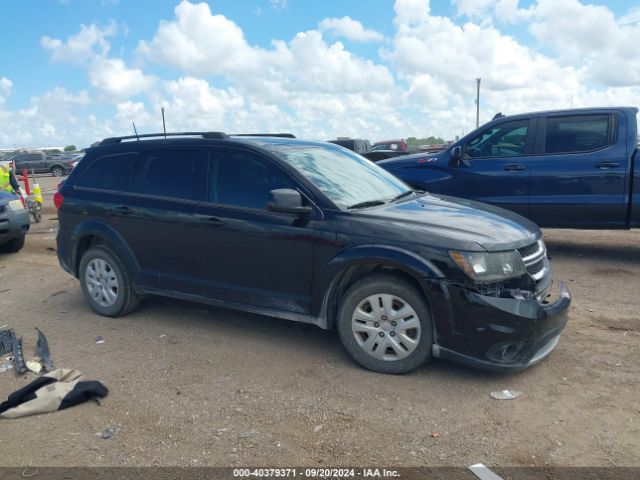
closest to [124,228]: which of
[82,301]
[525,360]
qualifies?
[82,301]

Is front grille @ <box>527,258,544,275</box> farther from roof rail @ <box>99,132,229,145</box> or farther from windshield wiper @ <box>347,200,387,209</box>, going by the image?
roof rail @ <box>99,132,229,145</box>

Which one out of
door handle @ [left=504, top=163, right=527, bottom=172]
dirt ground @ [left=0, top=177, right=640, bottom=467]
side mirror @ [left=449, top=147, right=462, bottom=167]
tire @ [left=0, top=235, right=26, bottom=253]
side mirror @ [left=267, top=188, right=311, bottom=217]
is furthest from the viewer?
tire @ [left=0, top=235, right=26, bottom=253]

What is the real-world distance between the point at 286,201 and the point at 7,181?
9.10 meters

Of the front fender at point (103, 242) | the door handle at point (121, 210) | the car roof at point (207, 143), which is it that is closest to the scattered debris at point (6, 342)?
the front fender at point (103, 242)

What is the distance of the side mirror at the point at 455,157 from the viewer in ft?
25.3

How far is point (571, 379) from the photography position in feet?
12.4

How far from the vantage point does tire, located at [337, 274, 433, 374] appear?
374cm

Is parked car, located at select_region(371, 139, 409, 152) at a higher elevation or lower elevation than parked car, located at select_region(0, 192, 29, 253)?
higher

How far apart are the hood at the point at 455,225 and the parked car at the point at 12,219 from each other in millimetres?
6692

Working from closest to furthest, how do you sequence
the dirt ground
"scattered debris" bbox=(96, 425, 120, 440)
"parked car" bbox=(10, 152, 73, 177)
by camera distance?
the dirt ground
"scattered debris" bbox=(96, 425, 120, 440)
"parked car" bbox=(10, 152, 73, 177)

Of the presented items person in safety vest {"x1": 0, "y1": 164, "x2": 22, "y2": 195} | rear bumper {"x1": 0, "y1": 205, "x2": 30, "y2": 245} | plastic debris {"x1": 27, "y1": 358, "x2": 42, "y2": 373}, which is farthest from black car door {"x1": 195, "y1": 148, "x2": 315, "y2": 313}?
person in safety vest {"x1": 0, "y1": 164, "x2": 22, "y2": 195}

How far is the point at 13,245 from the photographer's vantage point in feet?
29.8

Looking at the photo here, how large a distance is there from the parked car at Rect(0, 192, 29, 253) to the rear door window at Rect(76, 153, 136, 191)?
3690 mm

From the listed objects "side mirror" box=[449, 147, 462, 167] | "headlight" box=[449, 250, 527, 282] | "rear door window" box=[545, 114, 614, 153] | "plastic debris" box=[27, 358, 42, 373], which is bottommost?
"plastic debris" box=[27, 358, 42, 373]
